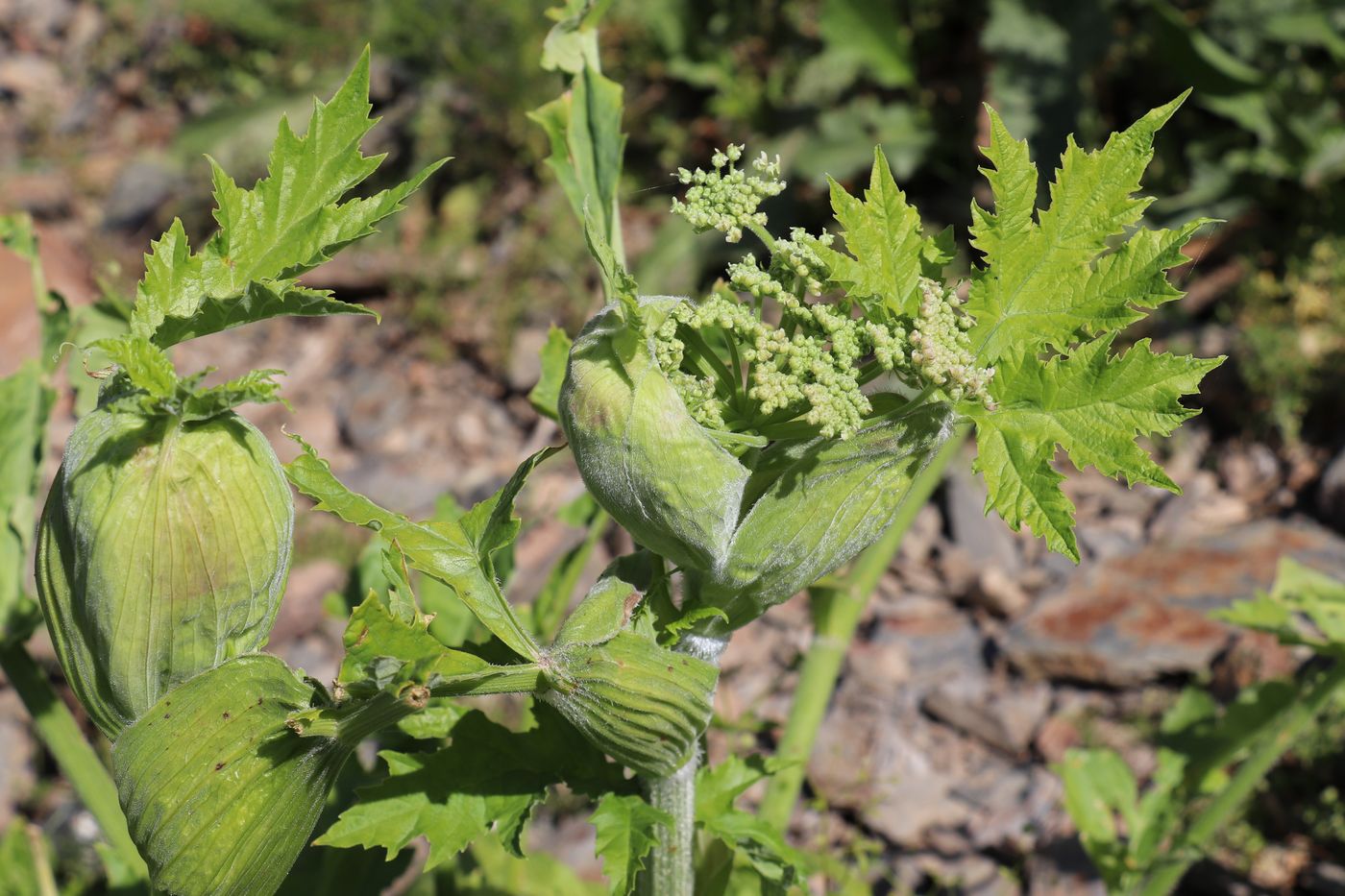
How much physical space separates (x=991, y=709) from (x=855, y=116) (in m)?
3.58

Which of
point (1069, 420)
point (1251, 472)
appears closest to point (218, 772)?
point (1069, 420)

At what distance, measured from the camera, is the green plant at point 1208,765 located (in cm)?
272

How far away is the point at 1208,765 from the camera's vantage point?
133 inches

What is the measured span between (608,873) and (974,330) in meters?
0.83

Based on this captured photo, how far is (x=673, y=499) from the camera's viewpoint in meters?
1.31

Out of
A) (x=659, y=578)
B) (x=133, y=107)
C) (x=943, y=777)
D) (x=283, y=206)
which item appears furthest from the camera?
(x=133, y=107)

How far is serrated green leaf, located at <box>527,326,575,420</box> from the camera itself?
2061 millimetres

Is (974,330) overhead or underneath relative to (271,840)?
overhead

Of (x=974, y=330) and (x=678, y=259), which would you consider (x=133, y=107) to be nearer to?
(x=678, y=259)

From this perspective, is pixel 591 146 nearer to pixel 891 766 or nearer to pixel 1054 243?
pixel 1054 243

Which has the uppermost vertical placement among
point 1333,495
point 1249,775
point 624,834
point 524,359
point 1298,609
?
point 624,834

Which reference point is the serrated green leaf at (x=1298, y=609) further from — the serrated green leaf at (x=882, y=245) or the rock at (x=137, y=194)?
the rock at (x=137, y=194)

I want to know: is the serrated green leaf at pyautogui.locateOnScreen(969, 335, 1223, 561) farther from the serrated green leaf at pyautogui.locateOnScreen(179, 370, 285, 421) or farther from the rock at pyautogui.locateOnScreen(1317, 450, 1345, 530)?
the rock at pyautogui.locateOnScreen(1317, 450, 1345, 530)

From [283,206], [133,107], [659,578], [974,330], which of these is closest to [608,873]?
[659,578]
